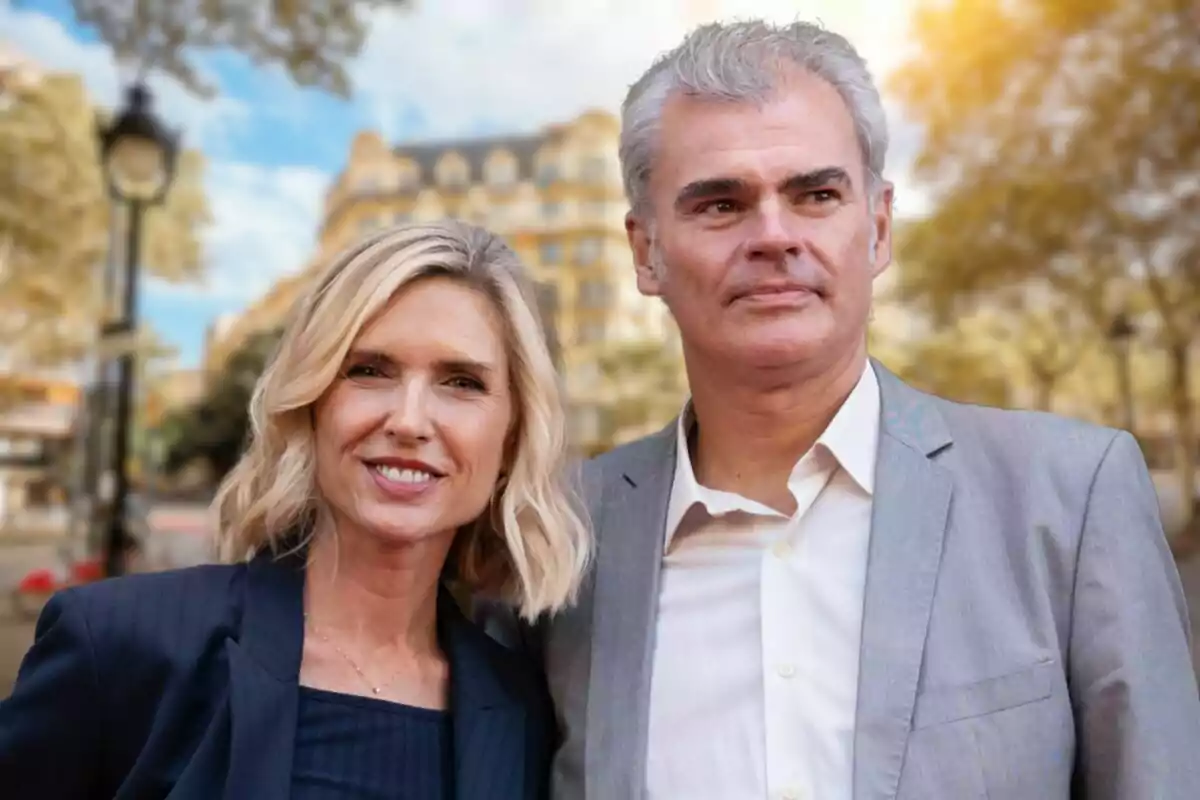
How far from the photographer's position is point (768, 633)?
1.09m

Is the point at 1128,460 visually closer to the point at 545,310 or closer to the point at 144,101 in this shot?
the point at 545,310

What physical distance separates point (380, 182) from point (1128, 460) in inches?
94.3

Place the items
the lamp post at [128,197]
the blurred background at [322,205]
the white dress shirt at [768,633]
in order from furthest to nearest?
1. the lamp post at [128,197]
2. the blurred background at [322,205]
3. the white dress shirt at [768,633]

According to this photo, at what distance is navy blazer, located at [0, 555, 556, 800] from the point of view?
1.04 m

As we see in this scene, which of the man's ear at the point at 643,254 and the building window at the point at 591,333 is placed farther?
the building window at the point at 591,333

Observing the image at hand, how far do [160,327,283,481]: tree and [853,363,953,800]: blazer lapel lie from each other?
7.38 feet

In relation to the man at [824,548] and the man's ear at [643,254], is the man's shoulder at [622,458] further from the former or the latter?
the man's ear at [643,254]

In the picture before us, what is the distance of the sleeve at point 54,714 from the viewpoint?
105 cm

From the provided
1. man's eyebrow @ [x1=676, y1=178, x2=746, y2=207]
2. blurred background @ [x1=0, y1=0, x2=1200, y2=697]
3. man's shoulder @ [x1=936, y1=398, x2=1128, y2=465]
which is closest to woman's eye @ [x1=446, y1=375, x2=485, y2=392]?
man's eyebrow @ [x1=676, y1=178, x2=746, y2=207]

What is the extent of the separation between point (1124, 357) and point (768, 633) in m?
1.82

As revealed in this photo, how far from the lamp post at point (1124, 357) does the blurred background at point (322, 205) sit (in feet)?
0.11

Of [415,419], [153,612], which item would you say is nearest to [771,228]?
[415,419]

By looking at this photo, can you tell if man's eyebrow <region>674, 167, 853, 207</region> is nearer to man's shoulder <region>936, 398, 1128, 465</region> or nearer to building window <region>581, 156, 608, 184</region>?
man's shoulder <region>936, 398, 1128, 465</region>

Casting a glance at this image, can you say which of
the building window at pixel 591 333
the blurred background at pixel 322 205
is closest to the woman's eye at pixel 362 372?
the blurred background at pixel 322 205
